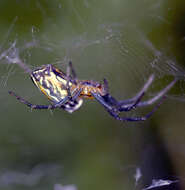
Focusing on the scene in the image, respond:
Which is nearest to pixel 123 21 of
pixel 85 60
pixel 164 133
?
pixel 85 60

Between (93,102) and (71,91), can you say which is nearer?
(71,91)

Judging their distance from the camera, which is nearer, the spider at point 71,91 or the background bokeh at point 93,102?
the spider at point 71,91

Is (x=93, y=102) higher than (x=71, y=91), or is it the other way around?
(x=93, y=102)

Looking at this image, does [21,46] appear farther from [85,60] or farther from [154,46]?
[154,46]
